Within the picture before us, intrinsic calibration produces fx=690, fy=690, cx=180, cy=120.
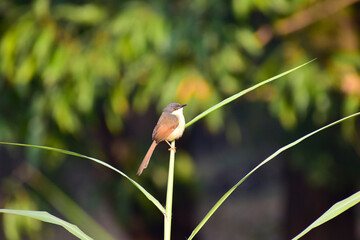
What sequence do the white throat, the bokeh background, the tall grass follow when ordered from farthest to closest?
the bokeh background, the white throat, the tall grass

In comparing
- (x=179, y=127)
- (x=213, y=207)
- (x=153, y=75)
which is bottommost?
(x=213, y=207)

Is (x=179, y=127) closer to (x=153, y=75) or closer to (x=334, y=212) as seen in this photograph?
(x=334, y=212)

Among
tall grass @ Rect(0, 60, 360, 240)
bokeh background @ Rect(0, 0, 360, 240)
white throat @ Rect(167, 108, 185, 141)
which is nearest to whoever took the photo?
tall grass @ Rect(0, 60, 360, 240)

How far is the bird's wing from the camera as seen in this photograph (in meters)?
1.03

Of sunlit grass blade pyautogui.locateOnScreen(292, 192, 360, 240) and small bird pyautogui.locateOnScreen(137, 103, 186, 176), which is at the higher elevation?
small bird pyautogui.locateOnScreen(137, 103, 186, 176)

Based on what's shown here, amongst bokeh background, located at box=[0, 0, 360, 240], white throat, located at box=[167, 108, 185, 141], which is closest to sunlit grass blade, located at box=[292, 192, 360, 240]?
white throat, located at box=[167, 108, 185, 141]

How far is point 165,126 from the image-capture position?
1045 mm

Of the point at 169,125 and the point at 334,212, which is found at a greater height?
the point at 169,125

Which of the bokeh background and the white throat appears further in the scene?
the bokeh background

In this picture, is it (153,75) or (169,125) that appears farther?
(153,75)

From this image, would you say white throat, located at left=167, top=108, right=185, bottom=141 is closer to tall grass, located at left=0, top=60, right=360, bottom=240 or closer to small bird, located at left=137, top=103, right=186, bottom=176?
small bird, located at left=137, top=103, right=186, bottom=176

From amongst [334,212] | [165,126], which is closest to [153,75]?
[165,126]

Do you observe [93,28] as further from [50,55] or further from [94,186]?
[94,186]

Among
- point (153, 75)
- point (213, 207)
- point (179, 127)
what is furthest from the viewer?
point (153, 75)
